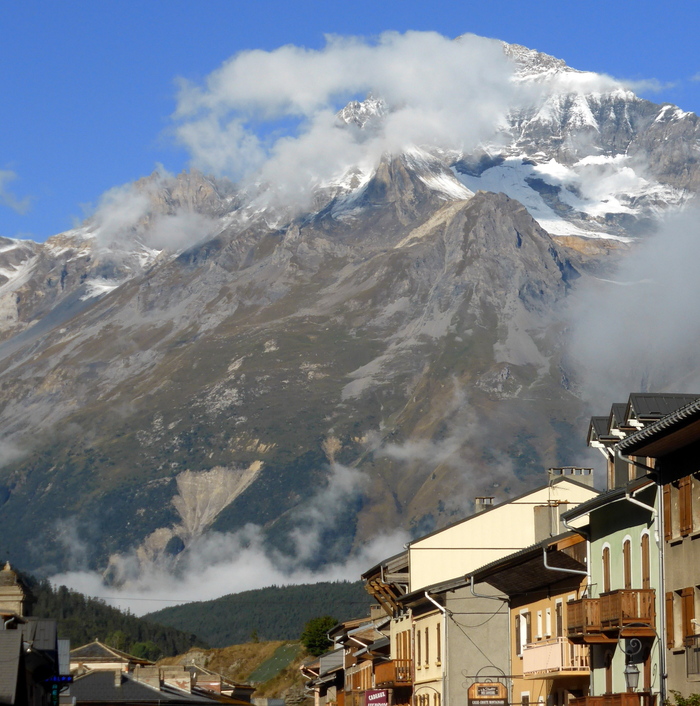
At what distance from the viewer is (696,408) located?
1523 inches

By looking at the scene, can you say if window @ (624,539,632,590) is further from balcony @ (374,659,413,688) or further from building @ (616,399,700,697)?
balcony @ (374,659,413,688)

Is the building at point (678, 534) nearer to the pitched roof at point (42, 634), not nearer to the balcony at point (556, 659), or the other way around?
the balcony at point (556, 659)

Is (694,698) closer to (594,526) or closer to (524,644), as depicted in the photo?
(594,526)

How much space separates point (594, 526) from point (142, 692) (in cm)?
5172

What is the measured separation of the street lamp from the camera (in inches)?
1741

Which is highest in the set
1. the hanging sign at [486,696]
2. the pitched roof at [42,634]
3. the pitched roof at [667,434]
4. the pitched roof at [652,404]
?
the pitched roof at [652,404]

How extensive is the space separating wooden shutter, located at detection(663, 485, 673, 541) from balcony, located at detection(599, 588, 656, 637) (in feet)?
6.52

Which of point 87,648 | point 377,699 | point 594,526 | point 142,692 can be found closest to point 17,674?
point 594,526

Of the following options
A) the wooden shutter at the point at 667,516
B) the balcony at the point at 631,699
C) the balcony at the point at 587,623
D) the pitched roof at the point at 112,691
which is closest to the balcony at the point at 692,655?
the balcony at the point at 631,699

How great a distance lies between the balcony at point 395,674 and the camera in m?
85.0

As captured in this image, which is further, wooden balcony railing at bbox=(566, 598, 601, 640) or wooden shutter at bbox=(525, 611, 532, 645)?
wooden shutter at bbox=(525, 611, 532, 645)

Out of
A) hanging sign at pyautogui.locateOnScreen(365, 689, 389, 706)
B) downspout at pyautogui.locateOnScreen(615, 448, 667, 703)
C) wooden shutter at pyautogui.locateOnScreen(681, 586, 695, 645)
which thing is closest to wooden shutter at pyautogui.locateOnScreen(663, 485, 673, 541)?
downspout at pyautogui.locateOnScreen(615, 448, 667, 703)

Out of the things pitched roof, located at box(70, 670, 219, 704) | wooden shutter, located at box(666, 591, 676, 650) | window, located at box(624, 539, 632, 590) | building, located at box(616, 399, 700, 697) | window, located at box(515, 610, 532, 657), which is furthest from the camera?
pitched roof, located at box(70, 670, 219, 704)

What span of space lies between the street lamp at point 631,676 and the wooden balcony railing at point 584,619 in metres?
2.63
